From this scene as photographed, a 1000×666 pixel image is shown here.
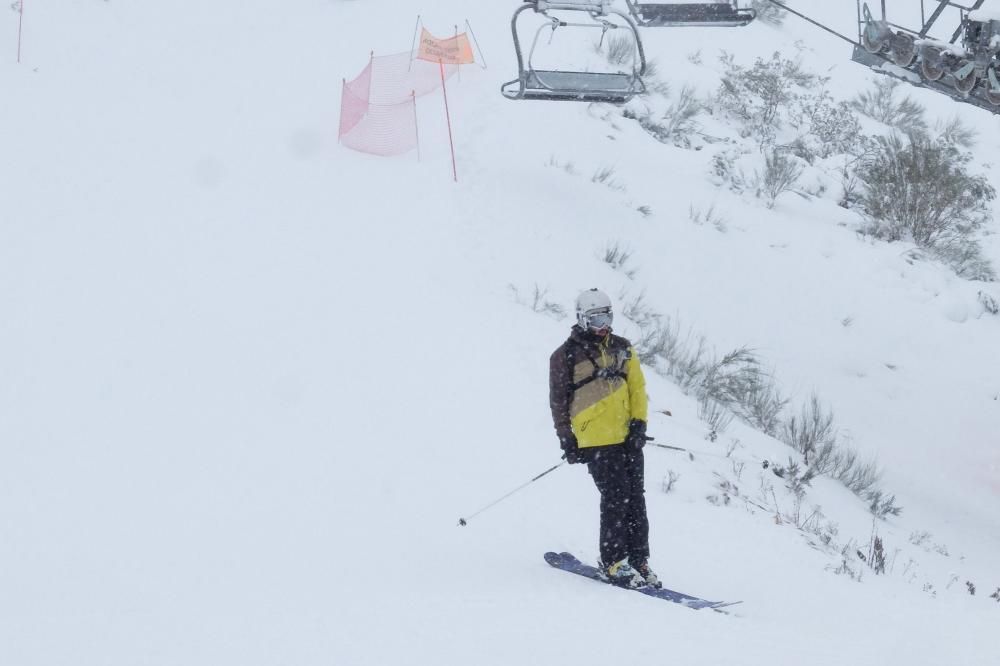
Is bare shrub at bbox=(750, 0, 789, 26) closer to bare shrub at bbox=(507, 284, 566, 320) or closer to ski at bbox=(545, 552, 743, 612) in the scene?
bare shrub at bbox=(507, 284, 566, 320)

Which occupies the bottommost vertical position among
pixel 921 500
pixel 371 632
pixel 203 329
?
pixel 921 500

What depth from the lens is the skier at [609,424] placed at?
4863 millimetres

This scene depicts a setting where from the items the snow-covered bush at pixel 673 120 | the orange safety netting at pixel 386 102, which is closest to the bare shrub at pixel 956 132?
the snow-covered bush at pixel 673 120

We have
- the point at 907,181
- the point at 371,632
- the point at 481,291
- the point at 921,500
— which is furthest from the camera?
the point at 907,181

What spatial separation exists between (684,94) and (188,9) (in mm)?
8951

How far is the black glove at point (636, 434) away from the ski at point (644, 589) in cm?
68

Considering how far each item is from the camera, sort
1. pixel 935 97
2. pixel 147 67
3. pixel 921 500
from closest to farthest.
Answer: pixel 921 500, pixel 147 67, pixel 935 97

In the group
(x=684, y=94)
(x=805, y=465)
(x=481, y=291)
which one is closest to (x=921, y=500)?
(x=805, y=465)

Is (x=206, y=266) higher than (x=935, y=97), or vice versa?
(x=935, y=97)

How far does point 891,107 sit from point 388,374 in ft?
45.7

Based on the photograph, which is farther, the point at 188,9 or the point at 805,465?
the point at 188,9

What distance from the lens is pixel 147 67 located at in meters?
14.6

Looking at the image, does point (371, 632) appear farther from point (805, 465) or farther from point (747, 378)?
point (747, 378)

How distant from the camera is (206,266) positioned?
30.0ft
